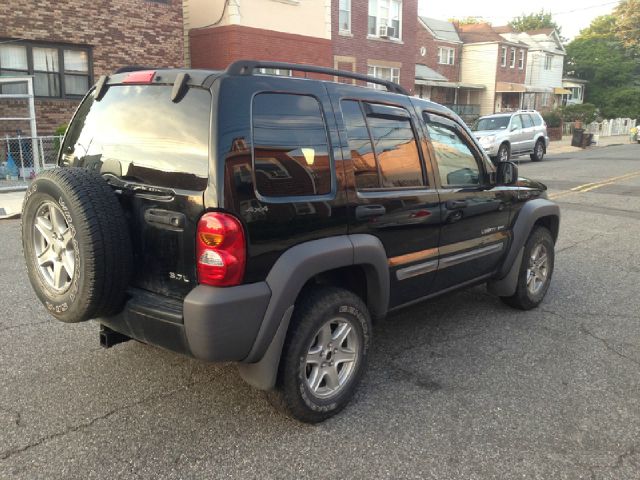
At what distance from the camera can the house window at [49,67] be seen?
14.3 metres

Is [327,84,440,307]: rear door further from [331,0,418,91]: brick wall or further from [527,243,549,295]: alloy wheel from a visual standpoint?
[331,0,418,91]: brick wall

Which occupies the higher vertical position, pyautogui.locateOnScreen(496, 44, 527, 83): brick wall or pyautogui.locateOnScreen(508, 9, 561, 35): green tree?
pyautogui.locateOnScreen(508, 9, 561, 35): green tree

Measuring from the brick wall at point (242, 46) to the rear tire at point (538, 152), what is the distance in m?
8.83

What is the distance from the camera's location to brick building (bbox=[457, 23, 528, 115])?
140ft

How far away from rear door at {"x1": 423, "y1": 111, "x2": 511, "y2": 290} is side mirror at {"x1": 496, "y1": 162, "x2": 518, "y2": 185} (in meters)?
0.06

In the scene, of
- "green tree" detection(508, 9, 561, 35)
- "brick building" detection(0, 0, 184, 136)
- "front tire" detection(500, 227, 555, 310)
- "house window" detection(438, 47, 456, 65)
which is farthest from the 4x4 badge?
"green tree" detection(508, 9, 561, 35)

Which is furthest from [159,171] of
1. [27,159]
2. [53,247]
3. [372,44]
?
[372,44]

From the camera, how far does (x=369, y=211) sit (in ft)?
11.0

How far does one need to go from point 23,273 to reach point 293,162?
426 centimetres

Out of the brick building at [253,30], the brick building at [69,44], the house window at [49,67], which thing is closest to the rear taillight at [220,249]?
the brick building at [69,44]

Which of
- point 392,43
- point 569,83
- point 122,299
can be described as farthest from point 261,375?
point 569,83

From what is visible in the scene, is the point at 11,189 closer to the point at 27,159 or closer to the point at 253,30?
the point at 27,159

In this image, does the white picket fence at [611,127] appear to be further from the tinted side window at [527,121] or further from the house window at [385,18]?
the tinted side window at [527,121]

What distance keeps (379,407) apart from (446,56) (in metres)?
42.4
